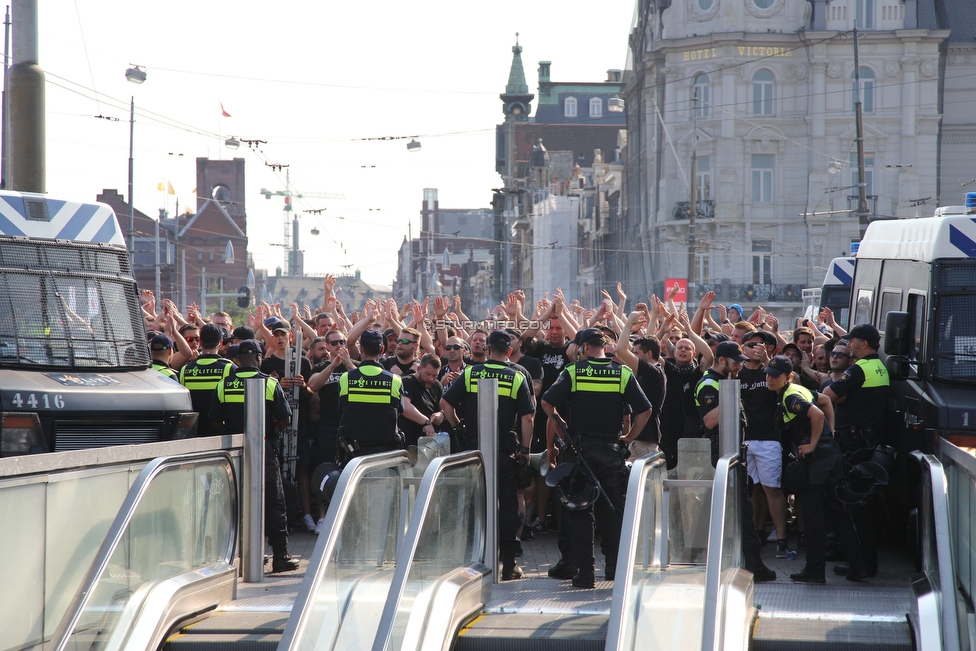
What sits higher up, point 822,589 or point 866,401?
point 866,401

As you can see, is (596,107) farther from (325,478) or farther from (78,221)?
(325,478)

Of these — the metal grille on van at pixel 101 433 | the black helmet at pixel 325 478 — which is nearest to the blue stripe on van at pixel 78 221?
the metal grille on van at pixel 101 433

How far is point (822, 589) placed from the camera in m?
8.48

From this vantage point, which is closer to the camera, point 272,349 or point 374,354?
point 374,354

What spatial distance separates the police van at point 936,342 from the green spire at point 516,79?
109 meters

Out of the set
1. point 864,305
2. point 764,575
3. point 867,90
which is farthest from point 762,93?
point 764,575

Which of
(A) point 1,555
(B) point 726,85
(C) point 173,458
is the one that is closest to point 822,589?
(C) point 173,458

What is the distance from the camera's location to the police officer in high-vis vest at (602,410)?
8.89 metres

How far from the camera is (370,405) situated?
955 centimetres

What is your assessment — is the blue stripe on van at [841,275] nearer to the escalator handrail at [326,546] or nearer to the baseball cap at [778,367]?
the baseball cap at [778,367]

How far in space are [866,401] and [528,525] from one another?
3.40 m

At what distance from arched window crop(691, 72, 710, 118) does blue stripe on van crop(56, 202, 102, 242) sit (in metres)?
43.1

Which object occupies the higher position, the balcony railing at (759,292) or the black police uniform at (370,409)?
the balcony railing at (759,292)

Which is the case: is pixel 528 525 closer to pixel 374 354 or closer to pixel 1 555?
pixel 374 354
